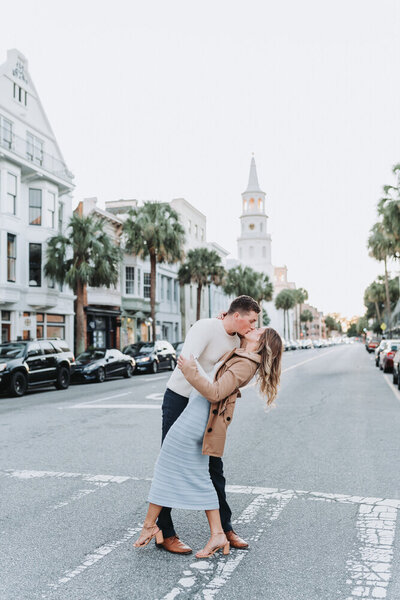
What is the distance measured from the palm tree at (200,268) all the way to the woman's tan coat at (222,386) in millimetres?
45669

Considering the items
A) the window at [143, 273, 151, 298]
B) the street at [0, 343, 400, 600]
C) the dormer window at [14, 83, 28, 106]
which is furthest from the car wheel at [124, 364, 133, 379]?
the window at [143, 273, 151, 298]

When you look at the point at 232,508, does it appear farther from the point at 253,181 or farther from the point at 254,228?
the point at 253,181

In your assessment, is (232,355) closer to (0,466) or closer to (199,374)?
(199,374)

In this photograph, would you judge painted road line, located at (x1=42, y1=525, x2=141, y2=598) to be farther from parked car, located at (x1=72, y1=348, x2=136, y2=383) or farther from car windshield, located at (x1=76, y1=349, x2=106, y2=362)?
car windshield, located at (x1=76, y1=349, x2=106, y2=362)

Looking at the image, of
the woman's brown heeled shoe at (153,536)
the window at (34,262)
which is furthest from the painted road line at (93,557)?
the window at (34,262)

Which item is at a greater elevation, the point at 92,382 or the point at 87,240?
the point at 87,240

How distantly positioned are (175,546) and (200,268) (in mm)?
46211

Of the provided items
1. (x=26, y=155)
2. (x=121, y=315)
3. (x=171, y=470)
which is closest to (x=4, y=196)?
(x=26, y=155)

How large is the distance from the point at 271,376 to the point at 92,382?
70.4ft

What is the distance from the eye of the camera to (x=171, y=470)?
4.30m

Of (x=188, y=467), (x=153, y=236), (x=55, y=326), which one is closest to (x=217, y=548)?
(x=188, y=467)

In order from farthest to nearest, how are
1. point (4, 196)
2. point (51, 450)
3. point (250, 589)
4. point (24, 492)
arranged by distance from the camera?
point (4, 196), point (51, 450), point (24, 492), point (250, 589)

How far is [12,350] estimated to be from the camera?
19453 mm

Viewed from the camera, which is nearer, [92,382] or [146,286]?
[92,382]
